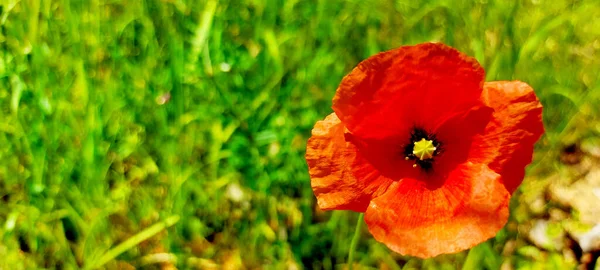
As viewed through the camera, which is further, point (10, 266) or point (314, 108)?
point (314, 108)

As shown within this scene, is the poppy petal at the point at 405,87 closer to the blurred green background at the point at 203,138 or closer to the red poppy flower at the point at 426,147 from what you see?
the red poppy flower at the point at 426,147

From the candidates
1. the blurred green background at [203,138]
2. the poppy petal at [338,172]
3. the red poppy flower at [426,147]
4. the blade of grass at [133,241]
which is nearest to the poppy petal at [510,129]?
the red poppy flower at [426,147]

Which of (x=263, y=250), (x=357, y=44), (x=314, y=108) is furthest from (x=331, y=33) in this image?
(x=263, y=250)

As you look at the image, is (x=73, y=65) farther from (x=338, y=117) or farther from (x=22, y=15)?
(x=338, y=117)

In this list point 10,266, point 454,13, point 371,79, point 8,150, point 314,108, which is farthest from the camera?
point 454,13

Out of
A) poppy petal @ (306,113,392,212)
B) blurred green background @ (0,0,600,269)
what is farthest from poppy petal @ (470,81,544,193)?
blurred green background @ (0,0,600,269)
